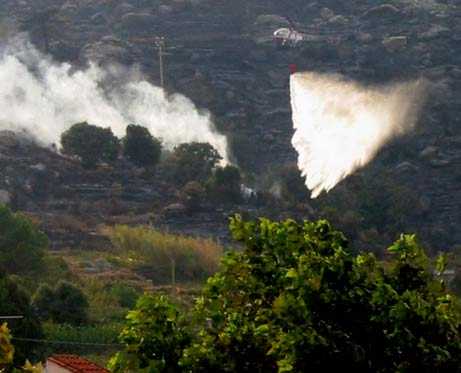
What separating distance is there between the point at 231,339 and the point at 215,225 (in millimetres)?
75726

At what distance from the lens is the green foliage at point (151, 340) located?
31406 millimetres

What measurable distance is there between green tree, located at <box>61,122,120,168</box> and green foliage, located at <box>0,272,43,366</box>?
2075 inches

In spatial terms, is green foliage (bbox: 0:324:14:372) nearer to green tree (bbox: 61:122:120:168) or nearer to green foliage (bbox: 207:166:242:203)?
green foliage (bbox: 207:166:242:203)

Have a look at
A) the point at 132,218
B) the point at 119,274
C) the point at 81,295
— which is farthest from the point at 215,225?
the point at 81,295

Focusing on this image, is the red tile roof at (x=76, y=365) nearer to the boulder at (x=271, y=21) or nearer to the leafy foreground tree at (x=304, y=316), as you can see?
the leafy foreground tree at (x=304, y=316)

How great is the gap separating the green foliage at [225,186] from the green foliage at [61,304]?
42.0m

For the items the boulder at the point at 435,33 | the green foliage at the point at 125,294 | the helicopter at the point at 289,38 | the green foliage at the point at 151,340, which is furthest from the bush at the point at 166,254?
the boulder at the point at 435,33

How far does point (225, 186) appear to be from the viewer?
114 metres

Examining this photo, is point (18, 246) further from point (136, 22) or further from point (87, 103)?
point (136, 22)

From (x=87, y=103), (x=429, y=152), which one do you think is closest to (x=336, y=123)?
(x=429, y=152)

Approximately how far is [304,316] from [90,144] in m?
85.4

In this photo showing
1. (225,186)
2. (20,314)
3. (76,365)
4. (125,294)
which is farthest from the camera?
(225,186)

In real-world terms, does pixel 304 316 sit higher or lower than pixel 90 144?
higher

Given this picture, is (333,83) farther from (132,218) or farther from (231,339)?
(231,339)
